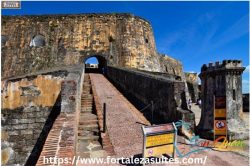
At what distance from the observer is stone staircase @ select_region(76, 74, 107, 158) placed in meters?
6.62

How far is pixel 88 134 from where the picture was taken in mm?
7648

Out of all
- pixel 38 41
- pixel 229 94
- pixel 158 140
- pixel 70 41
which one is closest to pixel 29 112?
pixel 158 140

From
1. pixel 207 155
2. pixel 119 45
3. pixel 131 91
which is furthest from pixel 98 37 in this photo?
pixel 207 155

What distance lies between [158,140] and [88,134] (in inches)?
91.8

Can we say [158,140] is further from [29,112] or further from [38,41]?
[38,41]

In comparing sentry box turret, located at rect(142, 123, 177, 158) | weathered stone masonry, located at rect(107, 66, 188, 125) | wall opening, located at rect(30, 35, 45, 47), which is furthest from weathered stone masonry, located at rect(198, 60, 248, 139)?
wall opening, located at rect(30, 35, 45, 47)

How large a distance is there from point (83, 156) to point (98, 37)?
18105mm

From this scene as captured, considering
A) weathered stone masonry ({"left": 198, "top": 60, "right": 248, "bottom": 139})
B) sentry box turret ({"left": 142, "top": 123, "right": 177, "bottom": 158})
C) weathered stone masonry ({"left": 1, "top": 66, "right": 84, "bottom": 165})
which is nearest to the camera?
sentry box turret ({"left": 142, "top": 123, "right": 177, "bottom": 158})

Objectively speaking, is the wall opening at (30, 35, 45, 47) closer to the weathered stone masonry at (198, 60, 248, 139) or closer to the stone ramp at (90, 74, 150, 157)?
the stone ramp at (90, 74, 150, 157)

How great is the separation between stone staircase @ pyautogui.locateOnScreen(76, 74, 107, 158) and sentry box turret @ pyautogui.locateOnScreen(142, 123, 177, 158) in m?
1.17

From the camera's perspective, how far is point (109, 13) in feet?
80.7

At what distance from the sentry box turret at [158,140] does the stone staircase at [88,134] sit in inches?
46.0

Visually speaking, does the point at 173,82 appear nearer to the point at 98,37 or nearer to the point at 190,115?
the point at 190,115

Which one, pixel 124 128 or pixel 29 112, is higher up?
pixel 29 112
